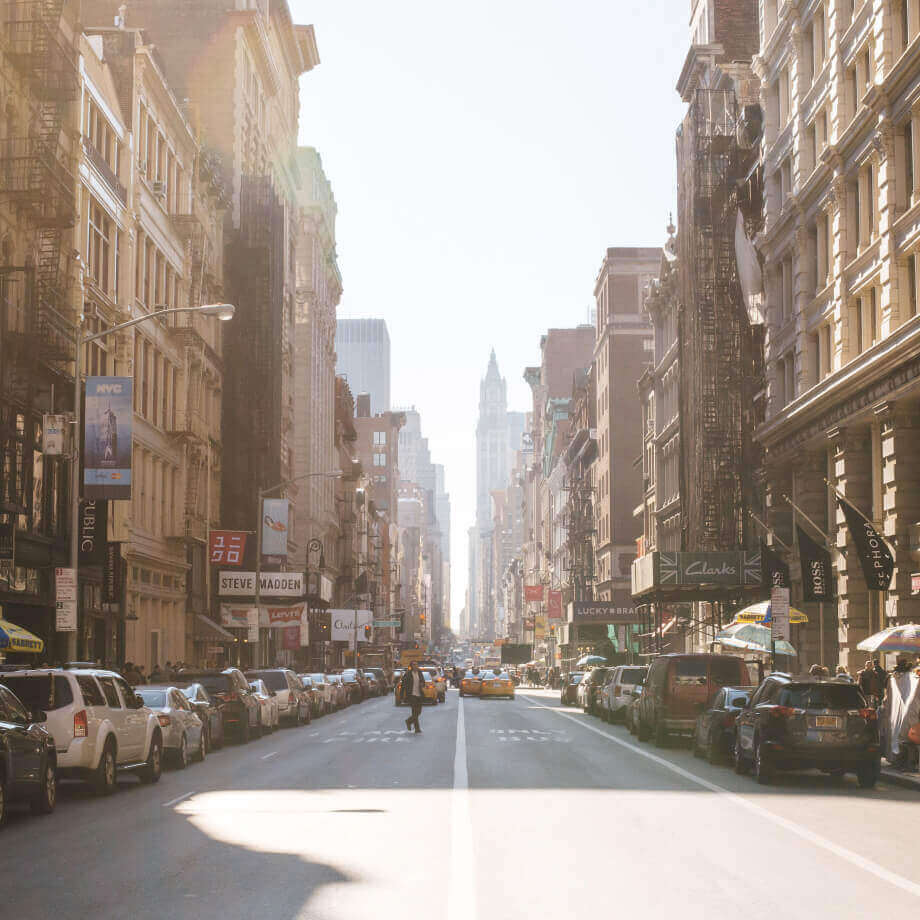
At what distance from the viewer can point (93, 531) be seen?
39.8 m

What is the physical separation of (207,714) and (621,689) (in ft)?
53.6

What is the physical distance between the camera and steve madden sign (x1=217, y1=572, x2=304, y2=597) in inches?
2554

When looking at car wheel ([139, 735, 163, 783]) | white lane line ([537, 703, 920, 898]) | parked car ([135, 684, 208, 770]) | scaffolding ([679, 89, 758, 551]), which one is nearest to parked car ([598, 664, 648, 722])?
scaffolding ([679, 89, 758, 551])

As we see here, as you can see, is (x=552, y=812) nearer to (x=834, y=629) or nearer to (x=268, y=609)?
(x=834, y=629)

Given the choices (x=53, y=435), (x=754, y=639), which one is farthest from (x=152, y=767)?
(x=754, y=639)

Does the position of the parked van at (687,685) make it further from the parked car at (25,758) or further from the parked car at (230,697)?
the parked car at (25,758)

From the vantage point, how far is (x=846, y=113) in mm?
42594

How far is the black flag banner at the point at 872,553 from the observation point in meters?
34.4

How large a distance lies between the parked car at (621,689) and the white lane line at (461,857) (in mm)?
19984

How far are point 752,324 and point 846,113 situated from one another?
12.6 metres

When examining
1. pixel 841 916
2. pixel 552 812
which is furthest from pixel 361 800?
pixel 841 916

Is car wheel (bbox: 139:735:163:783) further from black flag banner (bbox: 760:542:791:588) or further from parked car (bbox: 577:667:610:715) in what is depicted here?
parked car (bbox: 577:667:610:715)

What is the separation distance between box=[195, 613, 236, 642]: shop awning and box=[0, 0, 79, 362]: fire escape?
24.3 m

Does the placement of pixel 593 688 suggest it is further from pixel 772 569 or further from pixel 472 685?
pixel 472 685
